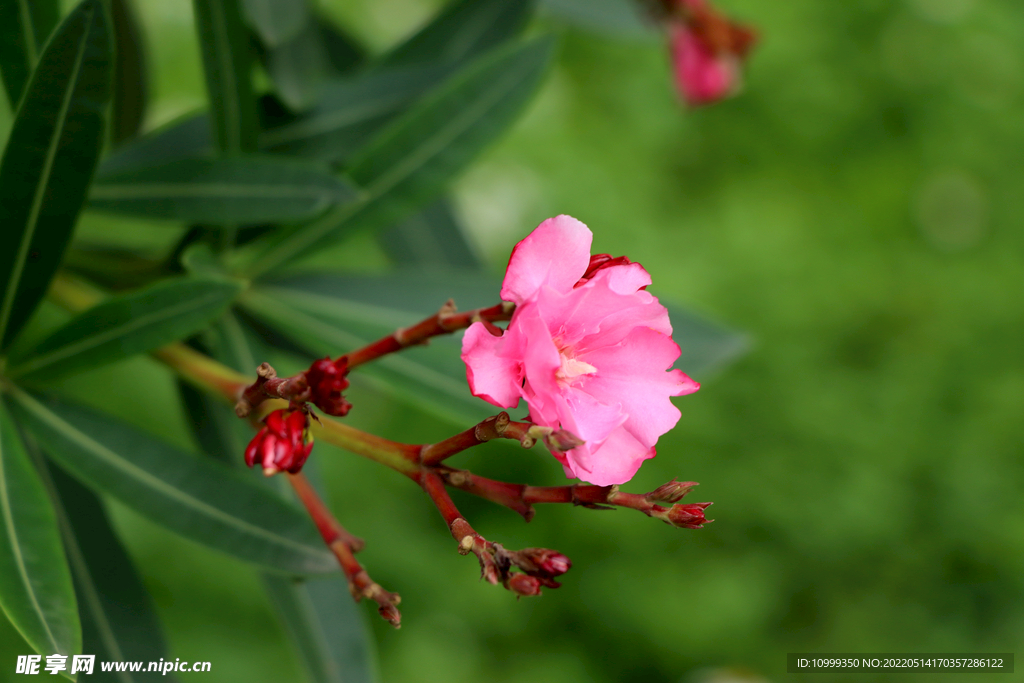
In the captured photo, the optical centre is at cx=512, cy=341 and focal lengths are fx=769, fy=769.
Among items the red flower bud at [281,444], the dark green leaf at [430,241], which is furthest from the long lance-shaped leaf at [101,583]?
the dark green leaf at [430,241]

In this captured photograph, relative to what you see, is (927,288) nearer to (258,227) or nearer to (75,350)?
(258,227)

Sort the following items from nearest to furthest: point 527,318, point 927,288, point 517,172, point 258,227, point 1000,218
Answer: point 527,318 → point 258,227 → point 517,172 → point 927,288 → point 1000,218

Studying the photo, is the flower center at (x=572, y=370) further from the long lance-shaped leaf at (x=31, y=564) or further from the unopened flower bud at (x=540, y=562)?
the long lance-shaped leaf at (x=31, y=564)

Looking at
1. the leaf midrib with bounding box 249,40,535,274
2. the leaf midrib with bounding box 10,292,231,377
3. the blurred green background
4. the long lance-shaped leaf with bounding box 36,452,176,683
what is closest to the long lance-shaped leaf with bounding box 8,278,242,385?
the leaf midrib with bounding box 10,292,231,377

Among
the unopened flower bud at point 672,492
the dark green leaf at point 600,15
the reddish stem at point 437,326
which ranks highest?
the dark green leaf at point 600,15

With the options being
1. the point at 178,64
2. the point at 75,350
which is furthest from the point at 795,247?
the point at 75,350

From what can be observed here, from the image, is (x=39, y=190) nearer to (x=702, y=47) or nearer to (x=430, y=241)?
(x=430, y=241)
